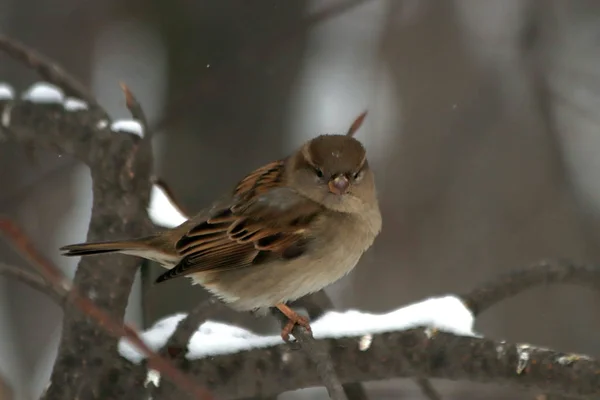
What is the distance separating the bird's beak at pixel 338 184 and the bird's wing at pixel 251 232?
115 mm

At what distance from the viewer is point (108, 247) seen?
8.82ft

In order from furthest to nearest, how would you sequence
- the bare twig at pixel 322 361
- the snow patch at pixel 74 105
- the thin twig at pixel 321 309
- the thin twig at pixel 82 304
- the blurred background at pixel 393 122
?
the blurred background at pixel 393 122, the snow patch at pixel 74 105, the thin twig at pixel 321 309, the bare twig at pixel 322 361, the thin twig at pixel 82 304

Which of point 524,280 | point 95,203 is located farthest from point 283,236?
point 524,280

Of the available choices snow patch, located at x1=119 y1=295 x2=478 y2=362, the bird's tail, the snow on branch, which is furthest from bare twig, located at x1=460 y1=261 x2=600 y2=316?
the bird's tail

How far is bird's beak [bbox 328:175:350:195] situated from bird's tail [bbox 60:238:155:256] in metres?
0.71

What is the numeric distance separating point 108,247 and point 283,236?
A: 660 millimetres

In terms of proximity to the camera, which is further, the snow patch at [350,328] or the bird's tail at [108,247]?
the bird's tail at [108,247]

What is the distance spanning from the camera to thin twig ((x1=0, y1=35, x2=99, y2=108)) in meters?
3.36

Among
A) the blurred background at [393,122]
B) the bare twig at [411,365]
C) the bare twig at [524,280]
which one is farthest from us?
the blurred background at [393,122]

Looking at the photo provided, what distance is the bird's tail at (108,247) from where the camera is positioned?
259cm

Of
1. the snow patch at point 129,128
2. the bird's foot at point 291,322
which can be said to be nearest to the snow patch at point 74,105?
the snow patch at point 129,128

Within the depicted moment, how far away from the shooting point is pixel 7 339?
6445 millimetres

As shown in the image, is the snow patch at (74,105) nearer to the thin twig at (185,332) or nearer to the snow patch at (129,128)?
the snow patch at (129,128)

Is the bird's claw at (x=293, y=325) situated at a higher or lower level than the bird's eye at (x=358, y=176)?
lower
